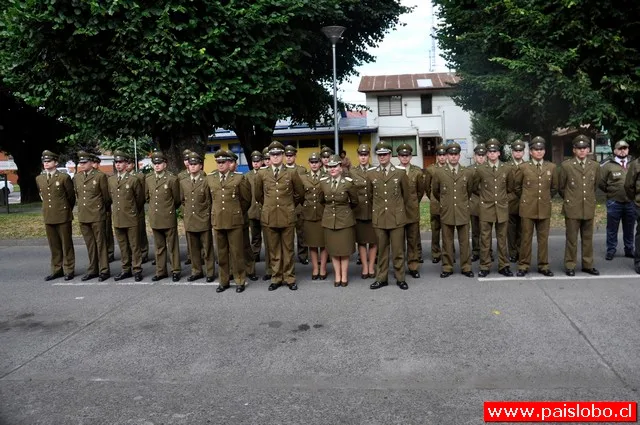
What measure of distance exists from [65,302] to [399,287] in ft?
14.1

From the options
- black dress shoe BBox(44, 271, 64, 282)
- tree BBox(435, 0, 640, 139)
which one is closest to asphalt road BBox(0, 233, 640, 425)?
black dress shoe BBox(44, 271, 64, 282)

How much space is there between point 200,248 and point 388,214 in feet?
9.51

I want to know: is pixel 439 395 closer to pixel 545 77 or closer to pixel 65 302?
pixel 65 302

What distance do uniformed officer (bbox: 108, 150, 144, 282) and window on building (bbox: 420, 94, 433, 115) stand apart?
29500 mm

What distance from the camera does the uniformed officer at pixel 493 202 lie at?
755 cm

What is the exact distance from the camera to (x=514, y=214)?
8.39 m

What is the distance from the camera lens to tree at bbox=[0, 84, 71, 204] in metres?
23.8

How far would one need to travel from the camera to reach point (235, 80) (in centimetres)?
1184

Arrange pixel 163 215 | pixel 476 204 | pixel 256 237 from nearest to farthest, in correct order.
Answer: pixel 163 215 → pixel 476 204 → pixel 256 237

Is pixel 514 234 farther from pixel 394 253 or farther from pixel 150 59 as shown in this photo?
pixel 150 59

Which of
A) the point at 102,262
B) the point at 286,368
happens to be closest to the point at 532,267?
the point at 286,368

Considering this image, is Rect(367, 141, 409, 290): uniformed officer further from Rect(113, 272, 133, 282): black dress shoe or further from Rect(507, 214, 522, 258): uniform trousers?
Rect(113, 272, 133, 282): black dress shoe

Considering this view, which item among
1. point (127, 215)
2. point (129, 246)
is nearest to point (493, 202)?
point (127, 215)

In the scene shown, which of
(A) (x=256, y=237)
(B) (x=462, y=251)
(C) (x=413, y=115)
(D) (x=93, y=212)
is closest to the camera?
(B) (x=462, y=251)
